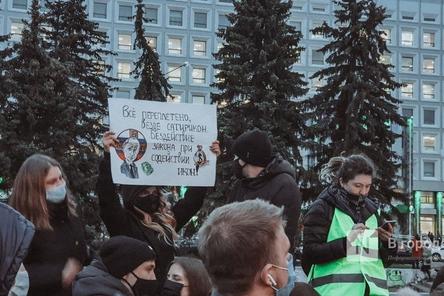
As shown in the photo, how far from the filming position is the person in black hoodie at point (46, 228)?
15.8 ft

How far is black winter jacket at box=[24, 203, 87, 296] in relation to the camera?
4785 mm

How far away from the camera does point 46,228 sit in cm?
485

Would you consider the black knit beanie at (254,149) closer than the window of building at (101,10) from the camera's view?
Yes

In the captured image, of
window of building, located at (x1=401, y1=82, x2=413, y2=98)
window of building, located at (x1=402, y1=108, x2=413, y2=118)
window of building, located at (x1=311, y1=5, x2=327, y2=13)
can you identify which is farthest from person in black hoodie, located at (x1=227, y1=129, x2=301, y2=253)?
window of building, located at (x1=311, y1=5, x2=327, y2=13)

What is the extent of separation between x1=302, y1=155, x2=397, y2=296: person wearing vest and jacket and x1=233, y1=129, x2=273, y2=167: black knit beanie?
0.58 metres

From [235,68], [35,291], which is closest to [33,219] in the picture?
[35,291]

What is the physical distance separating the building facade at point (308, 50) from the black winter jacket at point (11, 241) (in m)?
62.6

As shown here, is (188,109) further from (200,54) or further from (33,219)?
(200,54)

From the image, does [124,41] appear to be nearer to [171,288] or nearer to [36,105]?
[36,105]

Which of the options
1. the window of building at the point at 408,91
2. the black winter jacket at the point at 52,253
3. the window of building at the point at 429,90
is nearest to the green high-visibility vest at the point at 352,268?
the black winter jacket at the point at 52,253

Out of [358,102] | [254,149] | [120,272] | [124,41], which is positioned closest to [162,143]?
[254,149]

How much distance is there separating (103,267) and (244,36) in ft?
80.9

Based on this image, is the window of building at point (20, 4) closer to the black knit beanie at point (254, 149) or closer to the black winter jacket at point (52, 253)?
the black winter jacket at point (52, 253)

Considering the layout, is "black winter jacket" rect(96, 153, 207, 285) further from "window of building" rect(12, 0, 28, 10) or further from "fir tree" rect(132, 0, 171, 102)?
"window of building" rect(12, 0, 28, 10)
